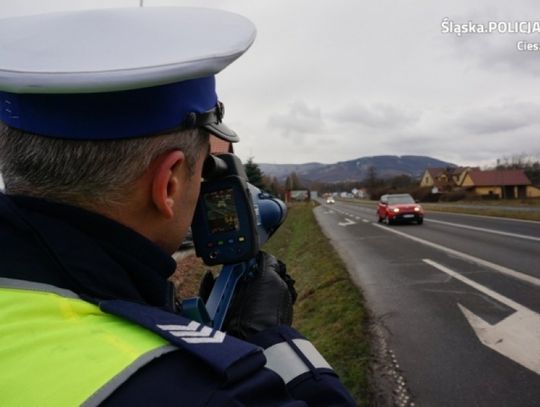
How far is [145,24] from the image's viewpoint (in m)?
0.94

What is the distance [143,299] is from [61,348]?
→ 300mm

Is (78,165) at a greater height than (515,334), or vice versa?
(78,165)

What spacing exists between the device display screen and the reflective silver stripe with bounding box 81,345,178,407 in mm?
869

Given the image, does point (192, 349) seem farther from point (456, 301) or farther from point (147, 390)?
point (456, 301)

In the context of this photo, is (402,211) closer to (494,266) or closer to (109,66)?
(494,266)

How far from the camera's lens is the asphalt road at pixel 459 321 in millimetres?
3535

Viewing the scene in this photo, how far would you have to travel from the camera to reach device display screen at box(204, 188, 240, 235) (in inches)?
60.7

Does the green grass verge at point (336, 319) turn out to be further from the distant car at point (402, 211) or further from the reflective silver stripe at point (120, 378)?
the distant car at point (402, 211)

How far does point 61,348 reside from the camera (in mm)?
662

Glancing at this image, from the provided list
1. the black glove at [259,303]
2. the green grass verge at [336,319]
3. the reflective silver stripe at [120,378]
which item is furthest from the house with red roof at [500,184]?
the reflective silver stripe at [120,378]

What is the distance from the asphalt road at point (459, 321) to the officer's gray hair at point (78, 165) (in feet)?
10.6

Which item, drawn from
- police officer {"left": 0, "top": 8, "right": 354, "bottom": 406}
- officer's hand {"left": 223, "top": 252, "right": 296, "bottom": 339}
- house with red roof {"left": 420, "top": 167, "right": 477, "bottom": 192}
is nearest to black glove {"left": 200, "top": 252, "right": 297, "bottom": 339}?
officer's hand {"left": 223, "top": 252, "right": 296, "bottom": 339}

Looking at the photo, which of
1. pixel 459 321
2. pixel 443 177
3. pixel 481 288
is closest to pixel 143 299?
pixel 459 321

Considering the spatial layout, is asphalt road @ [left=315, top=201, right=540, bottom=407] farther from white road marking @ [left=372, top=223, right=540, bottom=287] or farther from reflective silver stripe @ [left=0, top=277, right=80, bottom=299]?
reflective silver stripe @ [left=0, top=277, right=80, bottom=299]
